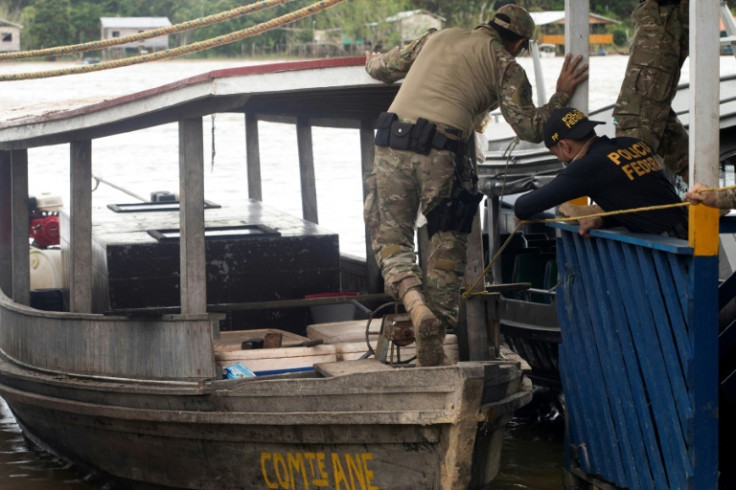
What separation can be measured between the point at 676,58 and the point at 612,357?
180cm

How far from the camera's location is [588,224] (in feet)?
20.0

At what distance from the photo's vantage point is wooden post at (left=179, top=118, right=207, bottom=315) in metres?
6.68

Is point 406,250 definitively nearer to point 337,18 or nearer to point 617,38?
point 617,38

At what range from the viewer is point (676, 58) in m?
6.83

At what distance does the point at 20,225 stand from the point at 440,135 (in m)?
3.69

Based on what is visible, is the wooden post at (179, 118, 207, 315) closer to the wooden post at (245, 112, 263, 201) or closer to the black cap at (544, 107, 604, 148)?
the black cap at (544, 107, 604, 148)

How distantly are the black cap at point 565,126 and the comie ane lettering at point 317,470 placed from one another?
178cm

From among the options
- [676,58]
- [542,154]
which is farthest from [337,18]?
[676,58]

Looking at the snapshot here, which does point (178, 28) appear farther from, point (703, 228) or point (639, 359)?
point (703, 228)

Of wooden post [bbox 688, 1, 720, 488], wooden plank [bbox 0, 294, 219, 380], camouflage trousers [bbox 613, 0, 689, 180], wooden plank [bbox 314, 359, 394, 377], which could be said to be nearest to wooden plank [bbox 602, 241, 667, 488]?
wooden post [bbox 688, 1, 720, 488]

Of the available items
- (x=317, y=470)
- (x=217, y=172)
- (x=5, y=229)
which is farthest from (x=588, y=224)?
(x=217, y=172)

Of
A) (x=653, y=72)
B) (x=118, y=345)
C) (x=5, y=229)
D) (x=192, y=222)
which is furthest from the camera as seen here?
(x=5, y=229)

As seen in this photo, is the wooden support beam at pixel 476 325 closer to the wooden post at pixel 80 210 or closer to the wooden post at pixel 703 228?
the wooden post at pixel 703 228

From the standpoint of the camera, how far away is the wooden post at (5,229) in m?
9.17
